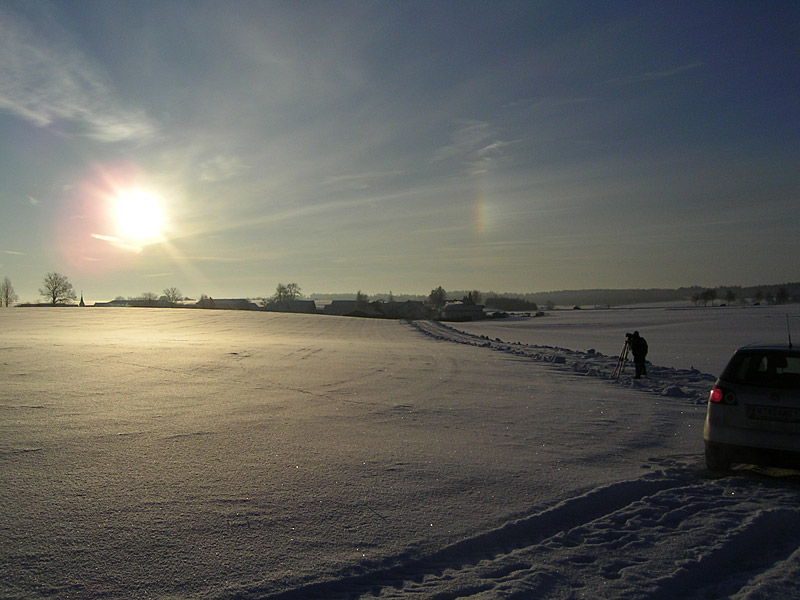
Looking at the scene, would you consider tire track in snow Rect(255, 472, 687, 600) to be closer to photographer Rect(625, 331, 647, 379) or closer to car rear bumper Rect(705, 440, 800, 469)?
car rear bumper Rect(705, 440, 800, 469)

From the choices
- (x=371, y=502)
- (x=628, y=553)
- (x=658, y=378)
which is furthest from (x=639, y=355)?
(x=371, y=502)

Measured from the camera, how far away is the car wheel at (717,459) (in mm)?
5781

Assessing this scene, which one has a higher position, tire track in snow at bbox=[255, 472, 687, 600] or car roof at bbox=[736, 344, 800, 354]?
car roof at bbox=[736, 344, 800, 354]

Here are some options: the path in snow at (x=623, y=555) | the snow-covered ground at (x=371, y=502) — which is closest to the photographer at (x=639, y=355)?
the snow-covered ground at (x=371, y=502)

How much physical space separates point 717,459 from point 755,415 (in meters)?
0.65

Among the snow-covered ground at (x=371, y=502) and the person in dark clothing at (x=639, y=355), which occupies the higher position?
the person in dark clothing at (x=639, y=355)

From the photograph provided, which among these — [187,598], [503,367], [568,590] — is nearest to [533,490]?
[568,590]

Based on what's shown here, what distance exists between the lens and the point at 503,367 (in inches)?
692

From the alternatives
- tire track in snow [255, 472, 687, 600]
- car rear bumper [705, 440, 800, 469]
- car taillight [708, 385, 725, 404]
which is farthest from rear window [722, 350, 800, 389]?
tire track in snow [255, 472, 687, 600]

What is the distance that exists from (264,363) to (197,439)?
9.60 m

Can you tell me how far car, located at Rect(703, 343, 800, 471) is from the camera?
540 cm

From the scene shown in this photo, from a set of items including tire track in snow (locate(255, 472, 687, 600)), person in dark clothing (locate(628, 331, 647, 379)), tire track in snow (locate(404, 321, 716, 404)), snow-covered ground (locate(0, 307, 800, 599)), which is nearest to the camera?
tire track in snow (locate(255, 472, 687, 600))

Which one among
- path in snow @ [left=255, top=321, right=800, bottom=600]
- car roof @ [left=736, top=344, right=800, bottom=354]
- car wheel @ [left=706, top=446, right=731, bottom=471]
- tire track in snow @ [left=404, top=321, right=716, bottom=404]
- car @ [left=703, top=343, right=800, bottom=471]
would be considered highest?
car roof @ [left=736, top=344, right=800, bottom=354]

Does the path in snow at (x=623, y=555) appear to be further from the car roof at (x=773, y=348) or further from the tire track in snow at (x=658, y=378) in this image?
the tire track in snow at (x=658, y=378)
